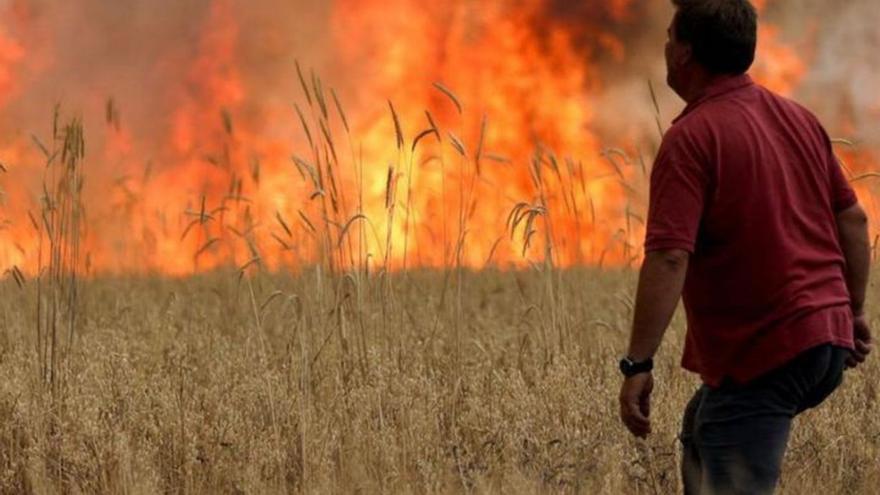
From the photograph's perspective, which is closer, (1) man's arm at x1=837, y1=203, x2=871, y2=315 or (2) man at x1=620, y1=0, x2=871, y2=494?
(2) man at x1=620, y1=0, x2=871, y2=494

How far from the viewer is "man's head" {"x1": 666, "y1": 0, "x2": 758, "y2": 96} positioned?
342 centimetres

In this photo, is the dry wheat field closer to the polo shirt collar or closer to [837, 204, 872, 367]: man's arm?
[837, 204, 872, 367]: man's arm

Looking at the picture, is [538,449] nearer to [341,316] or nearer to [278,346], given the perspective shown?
[341,316]

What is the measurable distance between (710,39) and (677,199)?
444mm

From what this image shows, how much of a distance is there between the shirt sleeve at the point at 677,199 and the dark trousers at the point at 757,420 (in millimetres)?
404

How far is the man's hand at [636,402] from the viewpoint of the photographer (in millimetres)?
3418

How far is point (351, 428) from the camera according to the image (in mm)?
5910

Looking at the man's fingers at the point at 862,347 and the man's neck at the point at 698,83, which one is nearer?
the man's neck at the point at 698,83

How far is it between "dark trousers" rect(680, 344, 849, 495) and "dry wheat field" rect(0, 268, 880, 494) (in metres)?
1.00

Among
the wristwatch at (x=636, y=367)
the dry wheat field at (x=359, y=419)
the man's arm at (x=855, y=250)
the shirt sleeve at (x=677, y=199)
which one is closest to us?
the shirt sleeve at (x=677, y=199)

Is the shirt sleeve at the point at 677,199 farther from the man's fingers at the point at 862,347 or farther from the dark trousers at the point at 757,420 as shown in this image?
the man's fingers at the point at 862,347

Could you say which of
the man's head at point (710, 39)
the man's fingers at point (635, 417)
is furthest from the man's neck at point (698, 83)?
the man's fingers at point (635, 417)

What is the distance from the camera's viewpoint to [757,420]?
3.38m

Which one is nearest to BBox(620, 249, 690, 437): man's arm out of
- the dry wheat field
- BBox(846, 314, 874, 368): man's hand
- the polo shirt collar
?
the polo shirt collar
